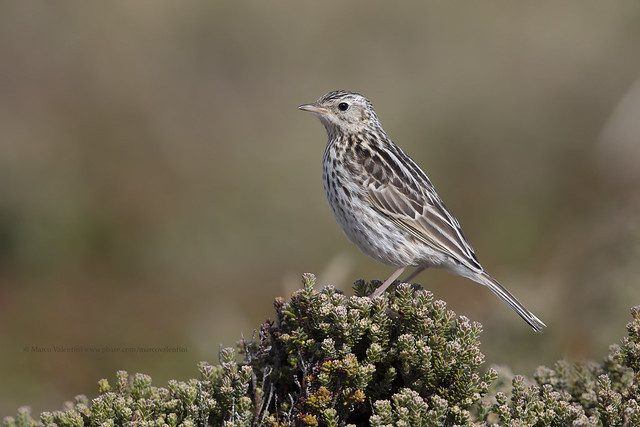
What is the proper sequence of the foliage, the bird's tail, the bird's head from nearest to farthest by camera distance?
1. the foliage
2. the bird's tail
3. the bird's head

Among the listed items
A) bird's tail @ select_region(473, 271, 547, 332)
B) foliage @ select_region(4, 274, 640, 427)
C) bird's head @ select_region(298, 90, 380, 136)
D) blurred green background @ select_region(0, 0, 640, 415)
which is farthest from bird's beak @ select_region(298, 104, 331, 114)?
foliage @ select_region(4, 274, 640, 427)

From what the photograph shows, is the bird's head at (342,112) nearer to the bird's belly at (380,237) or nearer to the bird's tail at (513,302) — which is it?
the bird's belly at (380,237)

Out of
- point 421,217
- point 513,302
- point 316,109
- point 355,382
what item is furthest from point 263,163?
point 355,382

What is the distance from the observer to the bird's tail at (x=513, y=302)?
529 centimetres

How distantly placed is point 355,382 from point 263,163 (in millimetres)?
9016

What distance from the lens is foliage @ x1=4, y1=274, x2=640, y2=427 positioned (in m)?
3.95

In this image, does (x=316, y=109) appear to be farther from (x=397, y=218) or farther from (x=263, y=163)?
(x=263, y=163)

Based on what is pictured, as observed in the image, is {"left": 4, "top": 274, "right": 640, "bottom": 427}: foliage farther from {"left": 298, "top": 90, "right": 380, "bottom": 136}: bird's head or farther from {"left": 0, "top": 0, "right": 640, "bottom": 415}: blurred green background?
{"left": 298, "top": 90, "right": 380, "bottom": 136}: bird's head

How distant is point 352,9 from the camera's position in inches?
640

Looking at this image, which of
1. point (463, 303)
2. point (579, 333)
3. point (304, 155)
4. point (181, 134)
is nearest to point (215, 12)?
point (181, 134)

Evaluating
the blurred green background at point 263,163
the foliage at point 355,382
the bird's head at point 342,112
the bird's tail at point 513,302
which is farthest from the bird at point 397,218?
the foliage at point 355,382

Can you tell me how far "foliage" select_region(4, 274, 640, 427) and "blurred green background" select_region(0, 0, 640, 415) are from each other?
2095 mm

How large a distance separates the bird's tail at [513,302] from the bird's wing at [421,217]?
109 millimetres

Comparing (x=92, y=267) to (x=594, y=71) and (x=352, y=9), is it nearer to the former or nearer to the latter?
(x=352, y=9)
